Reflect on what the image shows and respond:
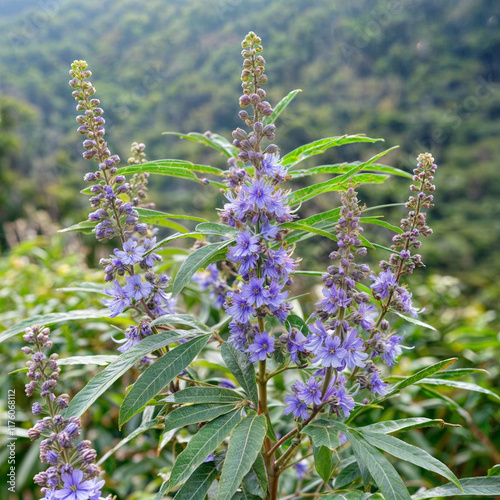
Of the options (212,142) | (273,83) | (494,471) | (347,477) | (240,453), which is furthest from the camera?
(273,83)

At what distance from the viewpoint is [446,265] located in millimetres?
18859

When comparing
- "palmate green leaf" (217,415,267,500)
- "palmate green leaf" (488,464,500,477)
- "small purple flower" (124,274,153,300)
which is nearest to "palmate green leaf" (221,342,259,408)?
"palmate green leaf" (217,415,267,500)

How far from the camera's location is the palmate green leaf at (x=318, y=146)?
1252 millimetres

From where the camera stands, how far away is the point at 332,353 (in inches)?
40.9

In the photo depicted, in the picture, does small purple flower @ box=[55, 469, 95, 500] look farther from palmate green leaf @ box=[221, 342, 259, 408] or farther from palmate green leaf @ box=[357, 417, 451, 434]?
palmate green leaf @ box=[357, 417, 451, 434]

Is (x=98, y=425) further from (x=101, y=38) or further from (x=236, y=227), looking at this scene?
(x=101, y=38)

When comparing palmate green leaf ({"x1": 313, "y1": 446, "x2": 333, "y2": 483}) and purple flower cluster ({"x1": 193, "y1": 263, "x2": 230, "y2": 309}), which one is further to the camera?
purple flower cluster ({"x1": 193, "y1": 263, "x2": 230, "y2": 309})

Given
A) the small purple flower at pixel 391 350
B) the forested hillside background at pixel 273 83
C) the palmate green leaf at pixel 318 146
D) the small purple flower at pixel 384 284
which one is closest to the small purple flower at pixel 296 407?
the small purple flower at pixel 391 350

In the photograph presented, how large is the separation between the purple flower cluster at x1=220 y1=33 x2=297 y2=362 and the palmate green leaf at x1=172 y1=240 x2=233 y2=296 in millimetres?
39

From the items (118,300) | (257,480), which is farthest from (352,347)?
(118,300)

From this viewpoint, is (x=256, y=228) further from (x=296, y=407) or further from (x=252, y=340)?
(x=296, y=407)

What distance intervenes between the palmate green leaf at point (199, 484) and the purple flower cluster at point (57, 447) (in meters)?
0.18

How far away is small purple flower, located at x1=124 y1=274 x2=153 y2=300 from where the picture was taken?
3.75 feet

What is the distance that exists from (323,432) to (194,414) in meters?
0.29
